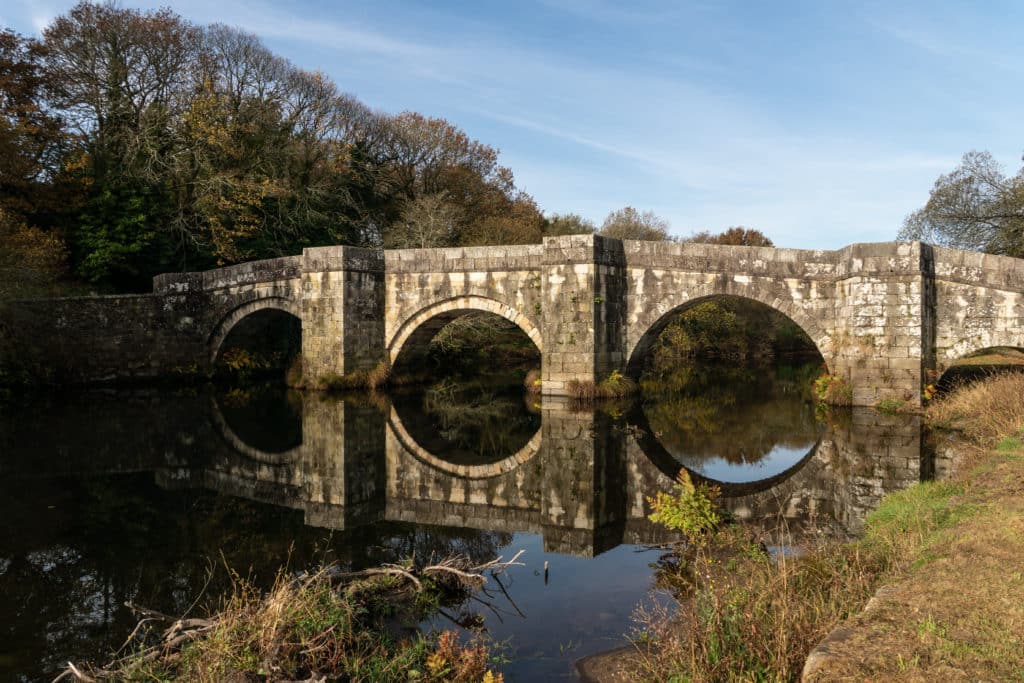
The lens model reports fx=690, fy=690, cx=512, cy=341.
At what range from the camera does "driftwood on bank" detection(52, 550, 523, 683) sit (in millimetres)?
3574

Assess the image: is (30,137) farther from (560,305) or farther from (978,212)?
(978,212)

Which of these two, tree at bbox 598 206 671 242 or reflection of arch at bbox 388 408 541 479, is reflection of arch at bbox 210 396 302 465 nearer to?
reflection of arch at bbox 388 408 541 479

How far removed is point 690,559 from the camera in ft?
17.6

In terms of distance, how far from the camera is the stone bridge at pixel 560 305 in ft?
39.9

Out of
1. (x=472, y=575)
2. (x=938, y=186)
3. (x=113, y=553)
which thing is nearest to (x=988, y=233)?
(x=938, y=186)

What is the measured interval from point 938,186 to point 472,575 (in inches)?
Answer: 947

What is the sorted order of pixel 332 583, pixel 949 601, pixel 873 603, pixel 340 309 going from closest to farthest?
1. pixel 949 601
2. pixel 873 603
3. pixel 332 583
4. pixel 340 309

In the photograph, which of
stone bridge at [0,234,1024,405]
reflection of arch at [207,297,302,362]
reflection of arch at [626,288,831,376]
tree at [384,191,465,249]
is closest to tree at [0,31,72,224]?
stone bridge at [0,234,1024,405]

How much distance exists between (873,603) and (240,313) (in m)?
17.9

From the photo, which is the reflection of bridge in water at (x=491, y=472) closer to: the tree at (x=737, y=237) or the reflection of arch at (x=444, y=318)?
the reflection of arch at (x=444, y=318)

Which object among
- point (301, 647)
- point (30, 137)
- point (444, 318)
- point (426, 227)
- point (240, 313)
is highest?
point (30, 137)

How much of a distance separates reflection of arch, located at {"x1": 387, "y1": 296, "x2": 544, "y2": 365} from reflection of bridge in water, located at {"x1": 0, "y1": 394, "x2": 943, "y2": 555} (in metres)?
3.46

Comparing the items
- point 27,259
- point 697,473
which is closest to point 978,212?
point 697,473

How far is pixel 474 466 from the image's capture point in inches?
351
